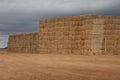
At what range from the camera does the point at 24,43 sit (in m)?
30.6

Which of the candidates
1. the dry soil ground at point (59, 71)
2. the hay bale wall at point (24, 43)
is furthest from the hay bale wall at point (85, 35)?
the dry soil ground at point (59, 71)

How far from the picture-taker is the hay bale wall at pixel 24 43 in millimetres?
28219

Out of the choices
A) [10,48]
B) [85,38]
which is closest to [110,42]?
[85,38]

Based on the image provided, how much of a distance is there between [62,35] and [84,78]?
15311 millimetres

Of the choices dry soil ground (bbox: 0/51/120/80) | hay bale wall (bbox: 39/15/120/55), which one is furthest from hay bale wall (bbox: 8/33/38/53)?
dry soil ground (bbox: 0/51/120/80)

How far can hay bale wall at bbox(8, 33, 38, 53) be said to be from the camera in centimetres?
2822

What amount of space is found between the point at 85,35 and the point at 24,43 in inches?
459

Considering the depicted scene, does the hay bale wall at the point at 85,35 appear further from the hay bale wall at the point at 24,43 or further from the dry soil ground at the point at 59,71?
the dry soil ground at the point at 59,71

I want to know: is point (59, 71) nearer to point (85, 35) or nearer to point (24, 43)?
point (85, 35)

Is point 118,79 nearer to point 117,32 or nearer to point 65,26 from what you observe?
point 117,32

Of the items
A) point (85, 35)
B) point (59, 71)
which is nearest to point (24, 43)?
point (85, 35)

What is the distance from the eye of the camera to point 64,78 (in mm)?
7742

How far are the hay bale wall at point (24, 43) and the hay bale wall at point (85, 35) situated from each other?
174 inches

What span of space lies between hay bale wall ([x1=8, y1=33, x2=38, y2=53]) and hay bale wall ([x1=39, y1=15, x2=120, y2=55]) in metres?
4.41
